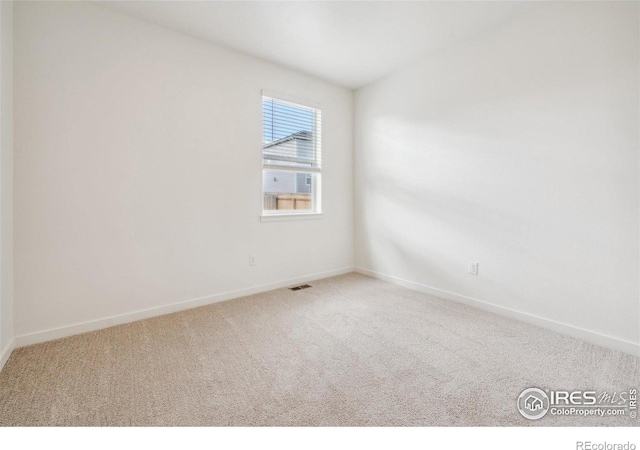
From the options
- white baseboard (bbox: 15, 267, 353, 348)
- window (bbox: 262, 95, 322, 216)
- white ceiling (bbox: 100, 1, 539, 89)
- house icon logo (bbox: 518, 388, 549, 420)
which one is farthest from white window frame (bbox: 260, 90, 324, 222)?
house icon logo (bbox: 518, 388, 549, 420)

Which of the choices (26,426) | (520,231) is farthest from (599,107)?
(26,426)

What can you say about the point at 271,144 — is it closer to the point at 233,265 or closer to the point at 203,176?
the point at 203,176

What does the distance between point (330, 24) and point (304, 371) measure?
9.06 feet

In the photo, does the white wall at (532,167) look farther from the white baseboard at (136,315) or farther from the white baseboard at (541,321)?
the white baseboard at (136,315)

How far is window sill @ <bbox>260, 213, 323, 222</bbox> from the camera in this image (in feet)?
11.1

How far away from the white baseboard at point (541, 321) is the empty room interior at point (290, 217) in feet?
0.06

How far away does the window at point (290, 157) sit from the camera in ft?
11.2

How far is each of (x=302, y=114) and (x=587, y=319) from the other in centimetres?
338

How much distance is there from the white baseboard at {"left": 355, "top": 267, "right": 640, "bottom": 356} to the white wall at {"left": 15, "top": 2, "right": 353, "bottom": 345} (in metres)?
1.70

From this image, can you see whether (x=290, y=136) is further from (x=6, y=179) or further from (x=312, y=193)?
(x=6, y=179)

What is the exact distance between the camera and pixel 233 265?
315 centimetres

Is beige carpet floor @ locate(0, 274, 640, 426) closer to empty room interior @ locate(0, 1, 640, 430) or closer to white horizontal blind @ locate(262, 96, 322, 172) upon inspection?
empty room interior @ locate(0, 1, 640, 430)

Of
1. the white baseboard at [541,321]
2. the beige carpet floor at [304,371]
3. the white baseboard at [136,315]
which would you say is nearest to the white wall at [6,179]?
the white baseboard at [136,315]

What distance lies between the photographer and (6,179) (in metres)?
1.93
